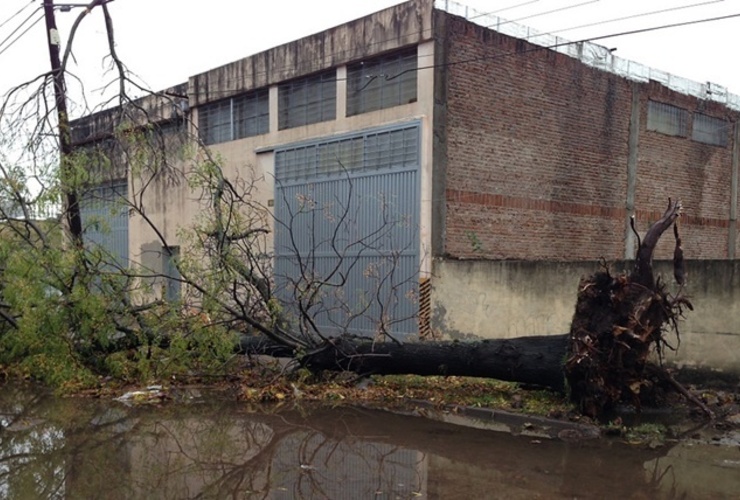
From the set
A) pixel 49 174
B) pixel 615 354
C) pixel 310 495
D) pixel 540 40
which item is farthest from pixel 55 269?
pixel 540 40

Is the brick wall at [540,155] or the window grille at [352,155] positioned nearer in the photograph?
the brick wall at [540,155]

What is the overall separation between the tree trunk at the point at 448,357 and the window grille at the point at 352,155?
4.77 metres

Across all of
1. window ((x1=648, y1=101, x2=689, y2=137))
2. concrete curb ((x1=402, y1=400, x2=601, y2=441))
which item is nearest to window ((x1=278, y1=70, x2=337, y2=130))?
window ((x1=648, y1=101, x2=689, y2=137))

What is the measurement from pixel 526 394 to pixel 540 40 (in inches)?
333

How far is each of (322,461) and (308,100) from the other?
10.5m

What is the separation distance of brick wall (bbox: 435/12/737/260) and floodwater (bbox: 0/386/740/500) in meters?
5.91

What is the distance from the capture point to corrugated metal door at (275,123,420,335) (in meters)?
13.0

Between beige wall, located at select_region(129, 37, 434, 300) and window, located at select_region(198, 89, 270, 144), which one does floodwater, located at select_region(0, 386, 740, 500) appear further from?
window, located at select_region(198, 89, 270, 144)

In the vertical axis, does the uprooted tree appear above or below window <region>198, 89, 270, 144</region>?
below

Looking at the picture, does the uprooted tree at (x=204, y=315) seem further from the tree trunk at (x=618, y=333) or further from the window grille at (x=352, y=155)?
the window grille at (x=352, y=155)

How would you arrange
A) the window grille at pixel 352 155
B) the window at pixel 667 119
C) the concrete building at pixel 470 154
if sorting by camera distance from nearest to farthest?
the concrete building at pixel 470 154 → the window grille at pixel 352 155 → the window at pixel 667 119

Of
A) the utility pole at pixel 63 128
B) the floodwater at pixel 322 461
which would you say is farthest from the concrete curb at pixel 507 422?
the utility pole at pixel 63 128

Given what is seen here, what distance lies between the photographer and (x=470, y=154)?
13328 mm

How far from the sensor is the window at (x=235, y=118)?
1694 centimetres
